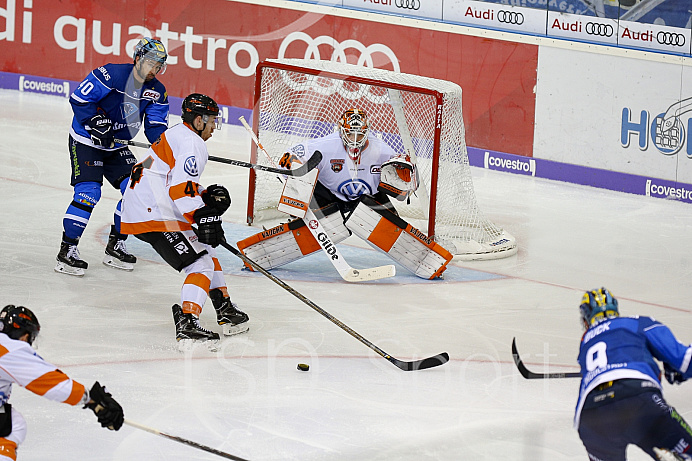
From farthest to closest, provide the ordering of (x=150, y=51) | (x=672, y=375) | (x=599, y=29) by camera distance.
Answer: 1. (x=599, y=29)
2. (x=150, y=51)
3. (x=672, y=375)

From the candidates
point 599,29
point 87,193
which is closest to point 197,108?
point 87,193

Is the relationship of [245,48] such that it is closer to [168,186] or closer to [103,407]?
[168,186]

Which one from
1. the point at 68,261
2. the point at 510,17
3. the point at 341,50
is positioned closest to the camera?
the point at 68,261

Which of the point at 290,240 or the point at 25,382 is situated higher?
the point at 290,240

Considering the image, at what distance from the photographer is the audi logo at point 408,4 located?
8.93 m

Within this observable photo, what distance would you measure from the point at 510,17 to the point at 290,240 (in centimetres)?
372

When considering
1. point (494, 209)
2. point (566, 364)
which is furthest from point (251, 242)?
point (494, 209)

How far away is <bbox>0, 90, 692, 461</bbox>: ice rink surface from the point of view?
3.71 m

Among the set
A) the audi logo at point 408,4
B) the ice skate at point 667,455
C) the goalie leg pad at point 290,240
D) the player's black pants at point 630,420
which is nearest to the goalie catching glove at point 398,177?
the goalie leg pad at point 290,240

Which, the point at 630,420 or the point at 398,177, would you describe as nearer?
the point at 630,420

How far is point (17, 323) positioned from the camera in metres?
2.84

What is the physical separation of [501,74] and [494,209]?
154 cm

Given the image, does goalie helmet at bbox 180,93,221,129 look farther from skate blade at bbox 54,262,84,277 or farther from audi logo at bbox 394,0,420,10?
audi logo at bbox 394,0,420,10

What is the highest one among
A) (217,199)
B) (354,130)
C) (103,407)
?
(354,130)
